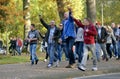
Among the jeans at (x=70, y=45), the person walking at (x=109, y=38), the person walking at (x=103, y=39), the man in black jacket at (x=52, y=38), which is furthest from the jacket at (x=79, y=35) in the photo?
the person walking at (x=109, y=38)

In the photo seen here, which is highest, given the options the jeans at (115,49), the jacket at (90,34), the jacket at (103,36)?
the jacket at (90,34)

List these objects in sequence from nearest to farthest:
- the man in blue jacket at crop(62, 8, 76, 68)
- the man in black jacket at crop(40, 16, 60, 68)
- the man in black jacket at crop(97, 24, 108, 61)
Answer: the man in blue jacket at crop(62, 8, 76, 68)
the man in black jacket at crop(40, 16, 60, 68)
the man in black jacket at crop(97, 24, 108, 61)

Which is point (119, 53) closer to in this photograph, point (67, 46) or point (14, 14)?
point (67, 46)

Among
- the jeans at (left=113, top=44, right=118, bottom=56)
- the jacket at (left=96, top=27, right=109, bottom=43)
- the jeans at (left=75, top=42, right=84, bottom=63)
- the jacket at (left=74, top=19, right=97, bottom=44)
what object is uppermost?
the jacket at (left=74, top=19, right=97, bottom=44)

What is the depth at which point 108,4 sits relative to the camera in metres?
83.3

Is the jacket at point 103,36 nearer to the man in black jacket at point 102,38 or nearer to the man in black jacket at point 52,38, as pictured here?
the man in black jacket at point 102,38

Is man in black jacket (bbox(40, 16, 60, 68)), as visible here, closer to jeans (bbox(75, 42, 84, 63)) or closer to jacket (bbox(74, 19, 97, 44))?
jeans (bbox(75, 42, 84, 63))

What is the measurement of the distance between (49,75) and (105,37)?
25.3 feet

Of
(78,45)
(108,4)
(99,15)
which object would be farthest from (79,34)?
(99,15)

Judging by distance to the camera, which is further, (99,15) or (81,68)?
(99,15)

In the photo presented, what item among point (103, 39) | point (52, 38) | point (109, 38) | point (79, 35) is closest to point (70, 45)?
point (52, 38)

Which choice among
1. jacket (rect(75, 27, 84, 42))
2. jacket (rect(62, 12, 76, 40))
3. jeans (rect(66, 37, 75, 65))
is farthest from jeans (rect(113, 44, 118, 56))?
jacket (rect(62, 12, 76, 40))

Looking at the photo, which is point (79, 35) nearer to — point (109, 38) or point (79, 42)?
point (79, 42)

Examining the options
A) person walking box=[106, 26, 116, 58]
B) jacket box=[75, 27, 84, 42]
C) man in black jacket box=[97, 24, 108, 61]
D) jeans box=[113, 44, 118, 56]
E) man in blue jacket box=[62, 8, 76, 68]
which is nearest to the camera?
man in blue jacket box=[62, 8, 76, 68]
